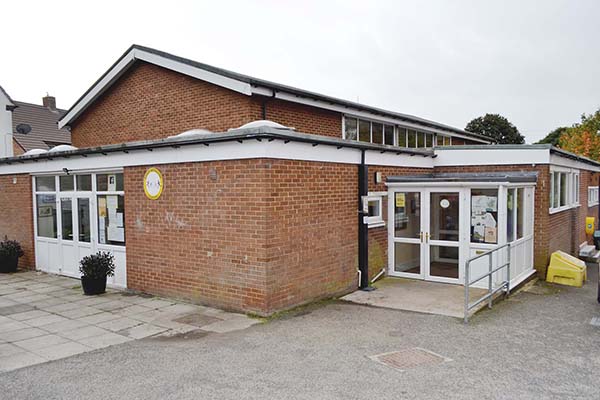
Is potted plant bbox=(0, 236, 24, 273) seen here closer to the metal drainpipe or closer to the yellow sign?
the metal drainpipe

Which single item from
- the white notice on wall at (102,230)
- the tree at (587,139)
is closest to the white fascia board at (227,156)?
the white notice on wall at (102,230)

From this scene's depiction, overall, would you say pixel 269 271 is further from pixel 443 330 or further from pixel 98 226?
pixel 98 226

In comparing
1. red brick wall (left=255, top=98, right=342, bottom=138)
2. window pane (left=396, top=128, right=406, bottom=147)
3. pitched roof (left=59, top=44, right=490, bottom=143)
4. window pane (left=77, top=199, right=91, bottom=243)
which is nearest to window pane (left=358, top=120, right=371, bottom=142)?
pitched roof (left=59, top=44, right=490, bottom=143)

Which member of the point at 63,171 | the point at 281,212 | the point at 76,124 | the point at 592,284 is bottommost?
the point at 592,284

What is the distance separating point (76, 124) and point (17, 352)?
10829 mm

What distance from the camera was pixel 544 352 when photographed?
5555mm

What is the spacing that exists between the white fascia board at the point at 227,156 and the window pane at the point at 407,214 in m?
0.74

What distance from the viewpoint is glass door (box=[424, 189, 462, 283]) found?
9.01 m

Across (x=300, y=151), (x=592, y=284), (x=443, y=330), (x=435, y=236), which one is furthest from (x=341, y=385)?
(x=592, y=284)

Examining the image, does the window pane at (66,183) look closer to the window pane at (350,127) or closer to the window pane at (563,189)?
the window pane at (350,127)

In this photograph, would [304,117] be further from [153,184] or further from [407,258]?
[153,184]

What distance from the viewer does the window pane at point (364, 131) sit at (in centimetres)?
1365

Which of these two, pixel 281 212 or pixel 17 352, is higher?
pixel 281 212

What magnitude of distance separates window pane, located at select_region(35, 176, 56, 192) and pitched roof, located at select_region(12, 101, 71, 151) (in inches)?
594
